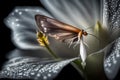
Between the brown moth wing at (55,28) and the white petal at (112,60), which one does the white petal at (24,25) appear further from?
the white petal at (112,60)

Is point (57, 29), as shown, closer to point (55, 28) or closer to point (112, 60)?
point (55, 28)

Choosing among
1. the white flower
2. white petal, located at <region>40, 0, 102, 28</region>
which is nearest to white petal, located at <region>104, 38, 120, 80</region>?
the white flower

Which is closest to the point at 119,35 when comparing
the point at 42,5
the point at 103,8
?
the point at 103,8

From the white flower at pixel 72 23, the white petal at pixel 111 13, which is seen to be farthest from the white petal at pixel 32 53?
the white petal at pixel 111 13

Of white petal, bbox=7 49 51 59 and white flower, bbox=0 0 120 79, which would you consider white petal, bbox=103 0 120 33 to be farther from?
white petal, bbox=7 49 51 59

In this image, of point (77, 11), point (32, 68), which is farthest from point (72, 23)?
point (32, 68)

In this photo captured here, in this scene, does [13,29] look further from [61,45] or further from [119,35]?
[119,35]
